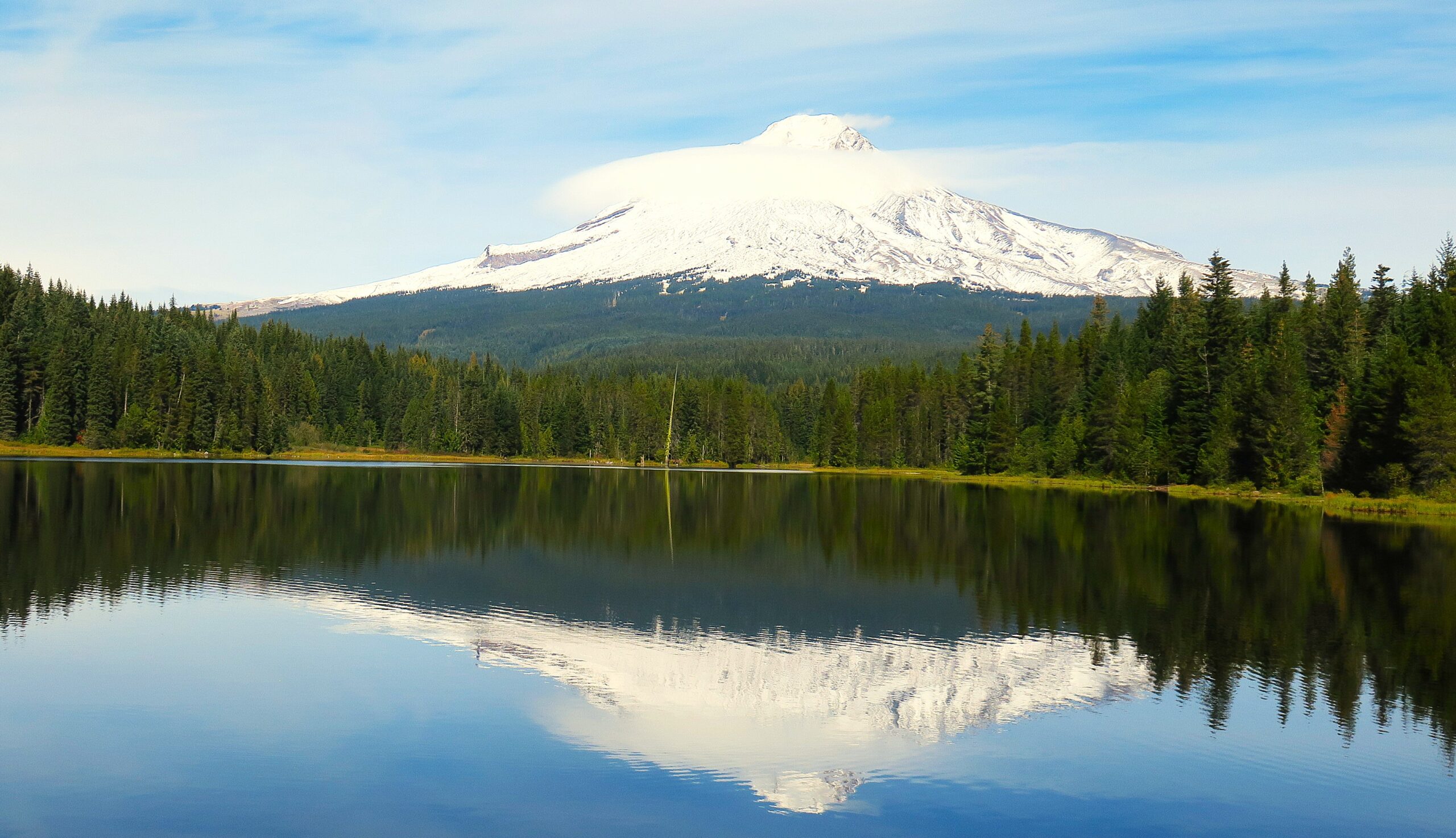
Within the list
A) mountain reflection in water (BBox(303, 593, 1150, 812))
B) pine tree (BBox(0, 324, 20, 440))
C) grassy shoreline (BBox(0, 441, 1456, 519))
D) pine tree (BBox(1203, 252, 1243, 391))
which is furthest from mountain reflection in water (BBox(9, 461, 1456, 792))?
pine tree (BBox(0, 324, 20, 440))

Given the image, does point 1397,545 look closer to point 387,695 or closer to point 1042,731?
point 1042,731

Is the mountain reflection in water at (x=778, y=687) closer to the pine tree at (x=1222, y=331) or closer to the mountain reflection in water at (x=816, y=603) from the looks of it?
the mountain reflection in water at (x=816, y=603)

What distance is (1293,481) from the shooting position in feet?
301

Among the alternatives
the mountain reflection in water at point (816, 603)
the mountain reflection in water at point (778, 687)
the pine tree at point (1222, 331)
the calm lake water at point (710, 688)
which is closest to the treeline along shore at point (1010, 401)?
the pine tree at point (1222, 331)

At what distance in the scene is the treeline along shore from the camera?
285 feet

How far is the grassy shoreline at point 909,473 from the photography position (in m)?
75.7

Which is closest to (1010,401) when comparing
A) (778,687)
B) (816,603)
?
(816,603)

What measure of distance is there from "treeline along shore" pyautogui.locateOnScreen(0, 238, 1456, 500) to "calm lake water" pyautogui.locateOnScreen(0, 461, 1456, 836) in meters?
44.6

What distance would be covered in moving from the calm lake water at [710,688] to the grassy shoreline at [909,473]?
32.9 meters

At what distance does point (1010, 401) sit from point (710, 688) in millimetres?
124186

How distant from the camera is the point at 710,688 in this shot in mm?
22594

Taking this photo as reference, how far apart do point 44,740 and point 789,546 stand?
1368 inches

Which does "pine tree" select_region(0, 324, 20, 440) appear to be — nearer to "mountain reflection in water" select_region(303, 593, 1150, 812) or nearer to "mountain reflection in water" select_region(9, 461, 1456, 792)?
"mountain reflection in water" select_region(9, 461, 1456, 792)

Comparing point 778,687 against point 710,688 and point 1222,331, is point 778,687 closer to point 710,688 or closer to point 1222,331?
point 710,688
